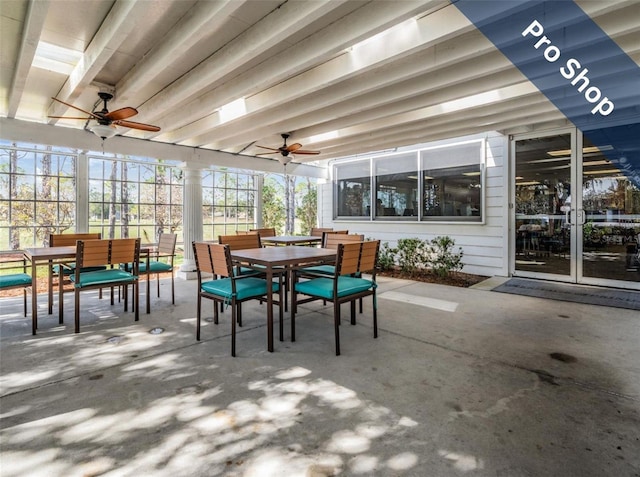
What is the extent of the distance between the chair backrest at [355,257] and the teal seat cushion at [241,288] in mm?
623

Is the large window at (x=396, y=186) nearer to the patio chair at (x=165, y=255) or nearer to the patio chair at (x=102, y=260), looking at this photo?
the patio chair at (x=165, y=255)

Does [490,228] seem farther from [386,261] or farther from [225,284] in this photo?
[225,284]

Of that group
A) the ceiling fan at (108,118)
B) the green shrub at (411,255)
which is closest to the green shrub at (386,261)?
the green shrub at (411,255)

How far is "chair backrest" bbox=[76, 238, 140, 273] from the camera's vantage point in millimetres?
3252

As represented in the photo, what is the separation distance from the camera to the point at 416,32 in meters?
2.77

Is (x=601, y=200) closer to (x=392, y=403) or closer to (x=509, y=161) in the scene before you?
(x=509, y=161)

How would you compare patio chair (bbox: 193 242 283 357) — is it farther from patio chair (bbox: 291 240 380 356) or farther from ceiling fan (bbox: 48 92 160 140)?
ceiling fan (bbox: 48 92 160 140)

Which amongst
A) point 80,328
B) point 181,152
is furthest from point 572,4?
point 181,152

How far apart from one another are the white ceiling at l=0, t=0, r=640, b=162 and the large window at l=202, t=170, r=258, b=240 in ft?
8.67

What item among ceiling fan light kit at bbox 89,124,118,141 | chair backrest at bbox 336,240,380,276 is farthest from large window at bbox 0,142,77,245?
chair backrest at bbox 336,240,380,276

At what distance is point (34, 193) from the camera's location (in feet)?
18.4

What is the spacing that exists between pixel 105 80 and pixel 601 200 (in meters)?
6.61

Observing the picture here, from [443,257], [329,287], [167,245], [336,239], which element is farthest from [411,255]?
[167,245]

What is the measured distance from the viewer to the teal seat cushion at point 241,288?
285 centimetres
